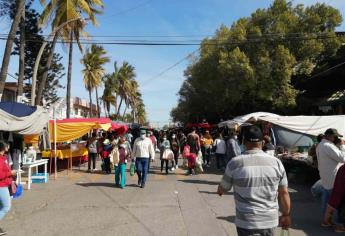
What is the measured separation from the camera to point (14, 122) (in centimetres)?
1262

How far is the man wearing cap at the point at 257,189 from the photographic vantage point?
4.23 meters

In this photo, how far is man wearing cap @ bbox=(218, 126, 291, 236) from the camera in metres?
4.23

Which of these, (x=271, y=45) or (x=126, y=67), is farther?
(x=126, y=67)

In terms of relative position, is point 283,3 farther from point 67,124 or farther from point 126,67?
point 126,67

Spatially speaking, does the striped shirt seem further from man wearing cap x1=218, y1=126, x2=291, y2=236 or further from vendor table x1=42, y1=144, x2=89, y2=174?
vendor table x1=42, y1=144, x2=89, y2=174

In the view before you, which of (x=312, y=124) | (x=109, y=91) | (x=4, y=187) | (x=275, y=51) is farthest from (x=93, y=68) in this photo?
(x=4, y=187)

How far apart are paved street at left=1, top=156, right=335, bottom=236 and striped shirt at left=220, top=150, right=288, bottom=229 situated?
3.69 metres

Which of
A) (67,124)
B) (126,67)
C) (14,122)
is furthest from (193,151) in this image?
(126,67)

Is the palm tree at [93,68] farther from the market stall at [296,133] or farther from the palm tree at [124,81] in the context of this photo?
the market stall at [296,133]

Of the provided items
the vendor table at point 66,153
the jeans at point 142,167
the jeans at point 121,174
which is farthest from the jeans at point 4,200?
the vendor table at point 66,153

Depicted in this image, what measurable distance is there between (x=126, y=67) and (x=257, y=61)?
151 feet

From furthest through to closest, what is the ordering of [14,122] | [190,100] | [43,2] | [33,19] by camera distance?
[190,100], [33,19], [43,2], [14,122]

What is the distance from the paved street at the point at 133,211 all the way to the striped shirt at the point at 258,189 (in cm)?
369

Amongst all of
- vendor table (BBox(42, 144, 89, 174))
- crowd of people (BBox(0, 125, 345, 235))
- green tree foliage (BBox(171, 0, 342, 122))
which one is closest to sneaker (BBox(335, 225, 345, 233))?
crowd of people (BBox(0, 125, 345, 235))
